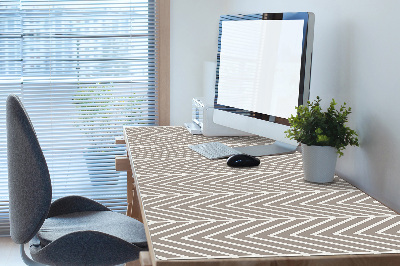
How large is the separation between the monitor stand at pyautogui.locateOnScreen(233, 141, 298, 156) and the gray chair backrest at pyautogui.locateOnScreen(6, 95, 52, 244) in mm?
778

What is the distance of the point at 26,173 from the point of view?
182 cm

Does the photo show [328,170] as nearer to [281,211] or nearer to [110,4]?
[281,211]

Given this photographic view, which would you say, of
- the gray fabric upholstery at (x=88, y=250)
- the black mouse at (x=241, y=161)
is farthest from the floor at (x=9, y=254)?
the black mouse at (x=241, y=161)

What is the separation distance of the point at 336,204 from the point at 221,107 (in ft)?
3.48

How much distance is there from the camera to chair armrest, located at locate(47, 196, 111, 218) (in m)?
2.29

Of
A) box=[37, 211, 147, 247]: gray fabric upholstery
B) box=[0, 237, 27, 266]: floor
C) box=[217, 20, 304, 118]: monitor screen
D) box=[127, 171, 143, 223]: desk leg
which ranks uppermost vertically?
box=[217, 20, 304, 118]: monitor screen

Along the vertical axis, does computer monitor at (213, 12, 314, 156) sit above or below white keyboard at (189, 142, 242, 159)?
above

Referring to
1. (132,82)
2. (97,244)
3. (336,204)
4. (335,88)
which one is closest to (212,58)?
(132,82)

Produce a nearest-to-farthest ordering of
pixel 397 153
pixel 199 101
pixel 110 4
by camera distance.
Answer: pixel 397 153 < pixel 199 101 < pixel 110 4

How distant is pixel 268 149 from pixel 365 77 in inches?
22.7

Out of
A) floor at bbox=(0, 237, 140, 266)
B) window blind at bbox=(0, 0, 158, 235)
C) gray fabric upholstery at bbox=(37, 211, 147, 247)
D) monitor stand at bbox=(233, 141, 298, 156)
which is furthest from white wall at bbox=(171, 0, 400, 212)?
floor at bbox=(0, 237, 140, 266)

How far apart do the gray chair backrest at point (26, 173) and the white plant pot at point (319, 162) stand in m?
0.79

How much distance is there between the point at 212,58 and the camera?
3.62 m

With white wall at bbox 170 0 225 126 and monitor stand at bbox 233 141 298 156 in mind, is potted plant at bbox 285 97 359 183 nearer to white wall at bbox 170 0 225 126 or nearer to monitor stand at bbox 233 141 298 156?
monitor stand at bbox 233 141 298 156
